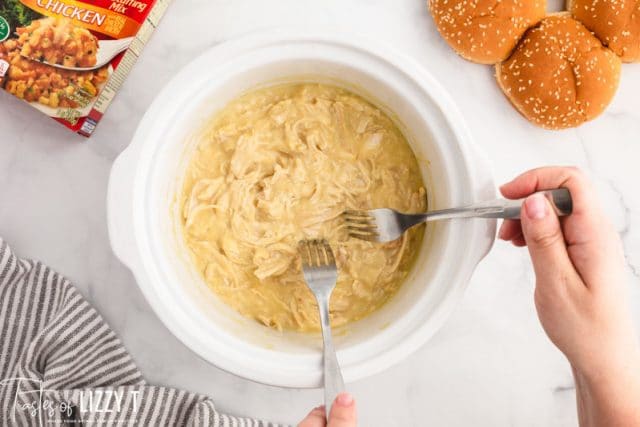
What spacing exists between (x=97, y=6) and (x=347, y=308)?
946mm

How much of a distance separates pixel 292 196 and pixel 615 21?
930 millimetres

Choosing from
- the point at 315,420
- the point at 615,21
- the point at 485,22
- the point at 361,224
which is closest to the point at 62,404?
the point at 315,420

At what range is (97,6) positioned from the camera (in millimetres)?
1414

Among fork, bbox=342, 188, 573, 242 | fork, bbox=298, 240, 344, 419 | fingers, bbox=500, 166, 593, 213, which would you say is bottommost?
fork, bbox=298, 240, 344, 419

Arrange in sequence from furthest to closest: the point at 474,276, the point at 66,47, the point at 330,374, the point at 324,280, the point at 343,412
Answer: the point at 474,276 < the point at 66,47 < the point at 324,280 < the point at 330,374 < the point at 343,412

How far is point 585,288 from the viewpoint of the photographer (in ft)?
3.50

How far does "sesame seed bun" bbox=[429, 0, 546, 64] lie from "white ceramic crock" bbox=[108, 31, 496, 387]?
35 centimetres

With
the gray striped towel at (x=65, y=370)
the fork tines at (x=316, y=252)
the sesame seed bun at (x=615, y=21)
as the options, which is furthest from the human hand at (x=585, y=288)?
the gray striped towel at (x=65, y=370)

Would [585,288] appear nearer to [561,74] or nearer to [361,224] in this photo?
[361,224]

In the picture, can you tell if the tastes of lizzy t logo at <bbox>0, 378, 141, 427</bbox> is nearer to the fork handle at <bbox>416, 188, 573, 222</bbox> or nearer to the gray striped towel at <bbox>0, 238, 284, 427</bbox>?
the gray striped towel at <bbox>0, 238, 284, 427</bbox>

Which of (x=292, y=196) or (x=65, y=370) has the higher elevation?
(x=292, y=196)

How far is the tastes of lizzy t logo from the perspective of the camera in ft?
4.71

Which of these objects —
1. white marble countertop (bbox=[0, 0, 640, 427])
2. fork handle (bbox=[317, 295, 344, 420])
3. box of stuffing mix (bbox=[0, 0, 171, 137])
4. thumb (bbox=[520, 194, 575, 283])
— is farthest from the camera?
white marble countertop (bbox=[0, 0, 640, 427])

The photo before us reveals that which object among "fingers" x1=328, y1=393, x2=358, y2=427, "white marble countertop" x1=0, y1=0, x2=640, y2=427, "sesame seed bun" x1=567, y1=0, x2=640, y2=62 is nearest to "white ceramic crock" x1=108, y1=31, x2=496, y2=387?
"fingers" x1=328, y1=393, x2=358, y2=427
